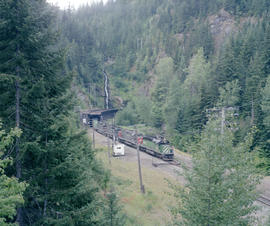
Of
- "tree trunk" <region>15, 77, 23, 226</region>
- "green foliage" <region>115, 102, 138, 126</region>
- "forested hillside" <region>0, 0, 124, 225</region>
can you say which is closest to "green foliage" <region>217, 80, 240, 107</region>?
"green foliage" <region>115, 102, 138, 126</region>

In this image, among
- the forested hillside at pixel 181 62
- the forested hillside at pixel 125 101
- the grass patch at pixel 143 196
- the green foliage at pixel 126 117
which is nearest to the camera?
the forested hillside at pixel 125 101

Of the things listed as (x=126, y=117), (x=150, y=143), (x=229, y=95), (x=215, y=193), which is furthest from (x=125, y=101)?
(x=215, y=193)

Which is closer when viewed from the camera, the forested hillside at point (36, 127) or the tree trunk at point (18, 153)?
the tree trunk at point (18, 153)

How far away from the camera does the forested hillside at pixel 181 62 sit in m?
41.0

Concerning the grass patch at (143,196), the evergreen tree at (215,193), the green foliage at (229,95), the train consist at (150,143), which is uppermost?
the green foliage at (229,95)

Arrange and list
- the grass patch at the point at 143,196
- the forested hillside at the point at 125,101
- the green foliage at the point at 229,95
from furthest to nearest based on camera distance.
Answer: the green foliage at the point at 229,95 < the grass patch at the point at 143,196 < the forested hillside at the point at 125,101

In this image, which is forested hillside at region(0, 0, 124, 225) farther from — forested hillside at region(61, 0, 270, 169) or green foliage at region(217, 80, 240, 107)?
green foliage at region(217, 80, 240, 107)

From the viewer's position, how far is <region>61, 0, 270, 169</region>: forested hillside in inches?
1615

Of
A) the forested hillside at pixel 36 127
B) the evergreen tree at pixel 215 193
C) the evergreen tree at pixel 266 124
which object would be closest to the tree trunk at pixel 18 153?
the forested hillside at pixel 36 127

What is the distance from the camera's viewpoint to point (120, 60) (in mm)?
93500

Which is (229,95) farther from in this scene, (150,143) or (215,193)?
(215,193)

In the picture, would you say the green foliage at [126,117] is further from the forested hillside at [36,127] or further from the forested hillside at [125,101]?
the forested hillside at [36,127]

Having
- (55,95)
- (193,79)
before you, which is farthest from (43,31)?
(193,79)

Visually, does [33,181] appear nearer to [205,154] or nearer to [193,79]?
[205,154]
